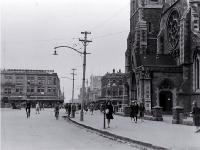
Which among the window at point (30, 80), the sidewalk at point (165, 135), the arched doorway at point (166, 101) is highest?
the window at point (30, 80)

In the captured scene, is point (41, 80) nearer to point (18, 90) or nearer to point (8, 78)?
point (18, 90)

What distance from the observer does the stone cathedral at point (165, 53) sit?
40344 millimetres

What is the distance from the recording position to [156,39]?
183 ft

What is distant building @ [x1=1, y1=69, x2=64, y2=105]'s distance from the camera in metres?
132

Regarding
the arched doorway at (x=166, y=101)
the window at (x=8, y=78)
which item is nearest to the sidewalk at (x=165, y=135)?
the arched doorway at (x=166, y=101)

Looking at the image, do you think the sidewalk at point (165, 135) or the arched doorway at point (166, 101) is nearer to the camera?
the sidewalk at point (165, 135)

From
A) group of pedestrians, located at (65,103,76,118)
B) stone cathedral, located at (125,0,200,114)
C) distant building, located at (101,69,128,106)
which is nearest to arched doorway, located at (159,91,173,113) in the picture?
stone cathedral, located at (125,0,200,114)

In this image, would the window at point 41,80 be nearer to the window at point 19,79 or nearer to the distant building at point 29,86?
the distant building at point 29,86

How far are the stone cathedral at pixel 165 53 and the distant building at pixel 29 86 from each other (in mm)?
77143

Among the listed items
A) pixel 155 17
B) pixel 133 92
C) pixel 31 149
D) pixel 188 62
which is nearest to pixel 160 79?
pixel 188 62

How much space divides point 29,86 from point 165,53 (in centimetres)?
8800

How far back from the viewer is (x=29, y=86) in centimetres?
13550

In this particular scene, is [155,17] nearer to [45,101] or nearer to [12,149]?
[12,149]

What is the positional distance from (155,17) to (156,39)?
9.83 feet
